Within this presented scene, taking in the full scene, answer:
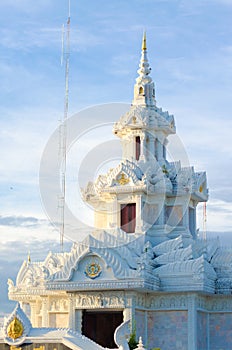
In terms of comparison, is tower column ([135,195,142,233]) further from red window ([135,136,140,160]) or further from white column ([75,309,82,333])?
white column ([75,309,82,333])

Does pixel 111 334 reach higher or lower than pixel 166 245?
lower

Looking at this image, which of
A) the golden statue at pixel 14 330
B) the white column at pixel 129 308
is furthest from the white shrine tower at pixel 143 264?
the golden statue at pixel 14 330

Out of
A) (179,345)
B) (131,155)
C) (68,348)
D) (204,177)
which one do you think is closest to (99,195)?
(131,155)

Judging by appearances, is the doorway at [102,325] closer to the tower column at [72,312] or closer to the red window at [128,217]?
the tower column at [72,312]

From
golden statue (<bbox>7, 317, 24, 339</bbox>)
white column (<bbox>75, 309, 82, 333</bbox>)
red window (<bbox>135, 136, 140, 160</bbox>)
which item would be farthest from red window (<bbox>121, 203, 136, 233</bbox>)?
golden statue (<bbox>7, 317, 24, 339</bbox>)

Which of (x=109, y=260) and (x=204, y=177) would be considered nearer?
(x=109, y=260)

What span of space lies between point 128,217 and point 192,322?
20.7 feet

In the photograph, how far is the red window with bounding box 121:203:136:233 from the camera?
37.9 metres

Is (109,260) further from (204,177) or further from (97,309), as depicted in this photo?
(204,177)

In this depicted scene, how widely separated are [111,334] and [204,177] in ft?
29.9

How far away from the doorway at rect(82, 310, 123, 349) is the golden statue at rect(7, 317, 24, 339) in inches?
447

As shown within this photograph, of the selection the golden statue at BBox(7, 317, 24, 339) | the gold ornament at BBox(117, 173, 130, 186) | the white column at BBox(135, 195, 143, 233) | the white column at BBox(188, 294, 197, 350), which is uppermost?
the gold ornament at BBox(117, 173, 130, 186)

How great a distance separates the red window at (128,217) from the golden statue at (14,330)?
44.0ft

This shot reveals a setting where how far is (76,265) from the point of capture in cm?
3425
